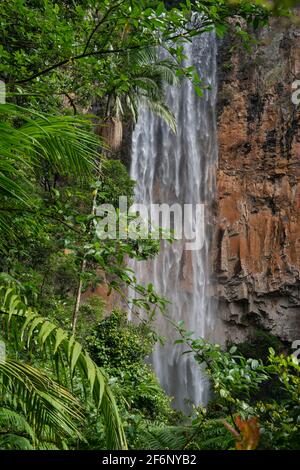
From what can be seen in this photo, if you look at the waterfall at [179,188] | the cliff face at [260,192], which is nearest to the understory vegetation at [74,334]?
the waterfall at [179,188]

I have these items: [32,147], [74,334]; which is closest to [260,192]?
[74,334]

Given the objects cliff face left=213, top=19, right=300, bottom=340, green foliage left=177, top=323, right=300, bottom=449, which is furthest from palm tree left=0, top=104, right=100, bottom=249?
cliff face left=213, top=19, right=300, bottom=340

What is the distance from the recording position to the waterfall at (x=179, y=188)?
54.9 ft

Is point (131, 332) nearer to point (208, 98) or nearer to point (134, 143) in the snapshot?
point (134, 143)

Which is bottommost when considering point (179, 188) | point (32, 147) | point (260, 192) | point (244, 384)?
point (244, 384)

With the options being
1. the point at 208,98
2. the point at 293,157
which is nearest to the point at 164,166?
the point at 208,98

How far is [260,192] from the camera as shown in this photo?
17.2 metres

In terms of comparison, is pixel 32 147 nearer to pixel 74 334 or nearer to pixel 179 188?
pixel 74 334

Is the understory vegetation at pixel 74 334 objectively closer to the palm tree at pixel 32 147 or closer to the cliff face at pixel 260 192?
the palm tree at pixel 32 147

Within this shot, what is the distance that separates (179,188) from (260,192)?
10.8 feet

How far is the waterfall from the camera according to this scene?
16.7 meters

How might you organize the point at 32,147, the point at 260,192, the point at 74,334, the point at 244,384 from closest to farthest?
the point at 32,147 < the point at 244,384 < the point at 74,334 < the point at 260,192

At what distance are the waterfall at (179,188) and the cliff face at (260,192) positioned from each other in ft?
2.02

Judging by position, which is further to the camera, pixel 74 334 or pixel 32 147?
pixel 74 334
